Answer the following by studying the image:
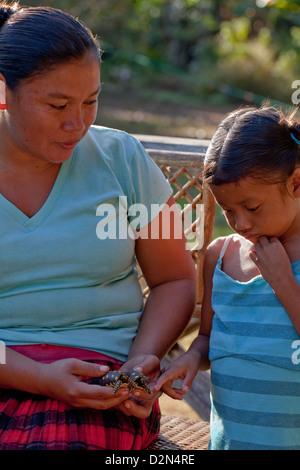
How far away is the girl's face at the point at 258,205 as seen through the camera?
1.67m

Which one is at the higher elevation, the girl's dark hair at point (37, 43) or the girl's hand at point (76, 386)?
the girl's dark hair at point (37, 43)

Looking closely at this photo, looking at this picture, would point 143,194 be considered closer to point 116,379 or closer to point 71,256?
point 71,256

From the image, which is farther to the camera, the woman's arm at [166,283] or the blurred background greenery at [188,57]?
the blurred background greenery at [188,57]

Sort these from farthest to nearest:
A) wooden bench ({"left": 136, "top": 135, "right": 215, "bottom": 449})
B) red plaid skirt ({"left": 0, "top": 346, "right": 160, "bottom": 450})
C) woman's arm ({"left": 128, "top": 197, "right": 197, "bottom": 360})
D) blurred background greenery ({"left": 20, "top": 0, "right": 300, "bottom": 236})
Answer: blurred background greenery ({"left": 20, "top": 0, "right": 300, "bottom": 236}) → wooden bench ({"left": 136, "top": 135, "right": 215, "bottom": 449}) → woman's arm ({"left": 128, "top": 197, "right": 197, "bottom": 360}) → red plaid skirt ({"left": 0, "top": 346, "right": 160, "bottom": 450})

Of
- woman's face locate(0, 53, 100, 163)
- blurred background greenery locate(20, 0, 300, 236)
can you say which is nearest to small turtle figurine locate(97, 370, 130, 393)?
woman's face locate(0, 53, 100, 163)

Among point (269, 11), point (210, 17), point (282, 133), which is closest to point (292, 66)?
point (269, 11)

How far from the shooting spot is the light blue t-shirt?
1.74m

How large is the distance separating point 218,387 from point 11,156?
2.67 feet

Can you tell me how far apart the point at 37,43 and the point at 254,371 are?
0.96 metres

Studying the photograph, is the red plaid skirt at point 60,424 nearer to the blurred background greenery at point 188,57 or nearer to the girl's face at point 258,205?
the girl's face at point 258,205

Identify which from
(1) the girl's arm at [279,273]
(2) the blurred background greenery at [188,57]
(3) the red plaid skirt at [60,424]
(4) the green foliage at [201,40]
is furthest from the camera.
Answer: (4) the green foliage at [201,40]

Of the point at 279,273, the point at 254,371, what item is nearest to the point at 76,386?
the point at 254,371

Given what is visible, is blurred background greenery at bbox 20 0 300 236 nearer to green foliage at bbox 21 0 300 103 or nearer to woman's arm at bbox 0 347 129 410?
green foliage at bbox 21 0 300 103

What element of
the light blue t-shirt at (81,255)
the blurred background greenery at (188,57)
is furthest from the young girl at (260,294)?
the blurred background greenery at (188,57)
